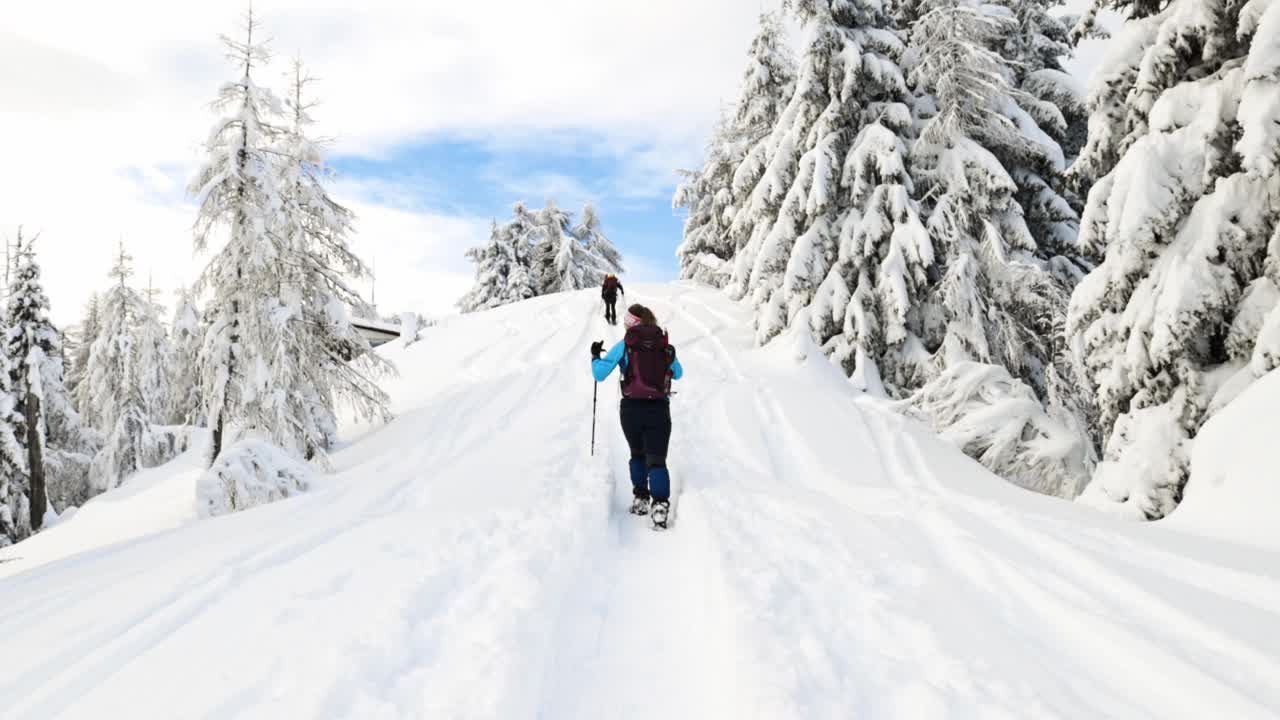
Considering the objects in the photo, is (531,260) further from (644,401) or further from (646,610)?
(646,610)

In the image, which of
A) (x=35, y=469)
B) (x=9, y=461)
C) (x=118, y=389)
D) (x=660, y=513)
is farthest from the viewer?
(x=118, y=389)

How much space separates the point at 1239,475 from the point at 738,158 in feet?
65.4

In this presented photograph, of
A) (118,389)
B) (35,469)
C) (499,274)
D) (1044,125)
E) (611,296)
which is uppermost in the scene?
(1044,125)

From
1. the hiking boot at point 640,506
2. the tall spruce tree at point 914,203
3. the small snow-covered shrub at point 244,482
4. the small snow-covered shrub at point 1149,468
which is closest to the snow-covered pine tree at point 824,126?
the tall spruce tree at point 914,203

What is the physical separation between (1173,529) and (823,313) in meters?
8.70

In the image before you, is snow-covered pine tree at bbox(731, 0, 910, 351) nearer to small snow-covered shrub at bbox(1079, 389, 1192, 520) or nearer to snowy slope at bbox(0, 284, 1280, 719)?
snowy slope at bbox(0, 284, 1280, 719)

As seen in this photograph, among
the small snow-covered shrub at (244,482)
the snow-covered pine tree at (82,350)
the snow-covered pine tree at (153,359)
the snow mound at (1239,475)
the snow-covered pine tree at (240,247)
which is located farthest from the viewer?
the snow-covered pine tree at (82,350)

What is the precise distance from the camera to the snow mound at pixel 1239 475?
4664 millimetres

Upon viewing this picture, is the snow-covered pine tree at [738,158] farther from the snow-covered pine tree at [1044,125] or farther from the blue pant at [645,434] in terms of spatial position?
the blue pant at [645,434]

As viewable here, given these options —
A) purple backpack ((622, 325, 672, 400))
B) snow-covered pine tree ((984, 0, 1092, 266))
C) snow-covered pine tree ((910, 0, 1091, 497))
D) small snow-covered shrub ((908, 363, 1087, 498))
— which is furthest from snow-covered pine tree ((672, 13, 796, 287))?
purple backpack ((622, 325, 672, 400))

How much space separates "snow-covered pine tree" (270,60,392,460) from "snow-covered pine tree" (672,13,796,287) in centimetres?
1000

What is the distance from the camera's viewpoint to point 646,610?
158 inches

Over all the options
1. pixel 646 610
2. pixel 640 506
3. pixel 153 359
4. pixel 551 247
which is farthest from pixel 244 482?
pixel 551 247

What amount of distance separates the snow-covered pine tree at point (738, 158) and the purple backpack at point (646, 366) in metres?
11.0
